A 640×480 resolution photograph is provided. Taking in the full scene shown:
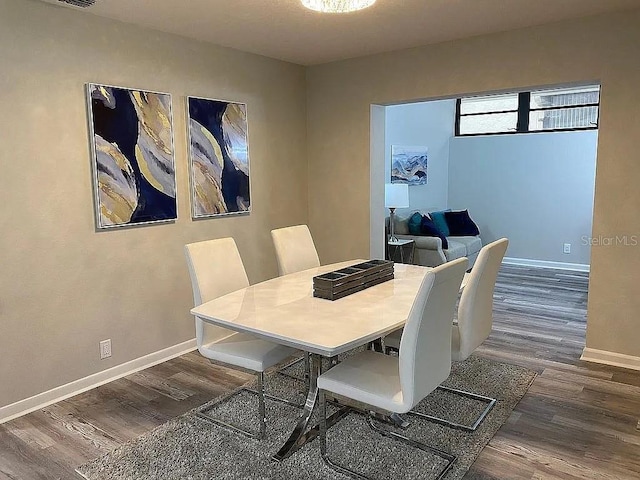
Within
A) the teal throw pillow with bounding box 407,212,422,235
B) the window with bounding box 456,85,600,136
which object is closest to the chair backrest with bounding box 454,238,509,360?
the teal throw pillow with bounding box 407,212,422,235

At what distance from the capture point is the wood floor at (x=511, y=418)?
2430 mm

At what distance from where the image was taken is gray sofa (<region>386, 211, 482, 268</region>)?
5957mm

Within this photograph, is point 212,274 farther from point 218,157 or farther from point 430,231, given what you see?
point 430,231

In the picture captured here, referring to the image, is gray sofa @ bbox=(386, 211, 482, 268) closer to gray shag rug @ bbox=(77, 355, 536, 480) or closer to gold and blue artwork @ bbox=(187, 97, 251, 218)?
gold and blue artwork @ bbox=(187, 97, 251, 218)

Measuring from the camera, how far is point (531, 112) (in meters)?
7.30

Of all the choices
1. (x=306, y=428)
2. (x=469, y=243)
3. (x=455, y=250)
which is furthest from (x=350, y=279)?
(x=469, y=243)

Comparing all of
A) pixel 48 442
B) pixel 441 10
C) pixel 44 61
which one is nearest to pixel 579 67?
pixel 441 10

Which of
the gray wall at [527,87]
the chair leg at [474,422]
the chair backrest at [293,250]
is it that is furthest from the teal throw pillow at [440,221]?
the chair leg at [474,422]

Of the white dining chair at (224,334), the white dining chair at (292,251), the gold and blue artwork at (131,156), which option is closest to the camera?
the white dining chair at (224,334)

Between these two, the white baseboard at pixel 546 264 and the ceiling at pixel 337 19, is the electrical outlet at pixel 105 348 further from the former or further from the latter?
the white baseboard at pixel 546 264

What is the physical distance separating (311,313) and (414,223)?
409cm

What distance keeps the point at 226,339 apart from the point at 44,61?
1932mm

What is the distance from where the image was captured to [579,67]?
3.51 m

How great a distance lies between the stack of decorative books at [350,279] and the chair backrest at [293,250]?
2.12ft
